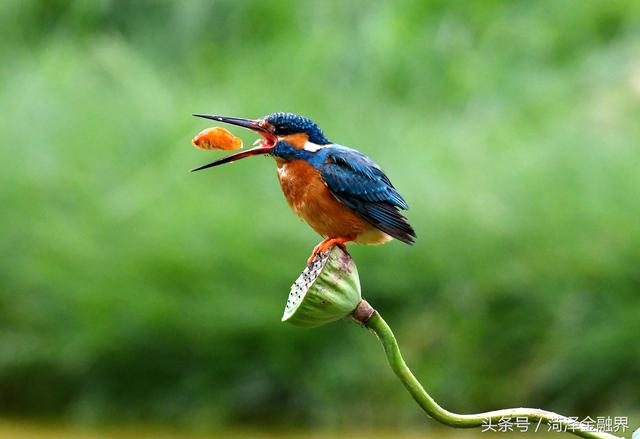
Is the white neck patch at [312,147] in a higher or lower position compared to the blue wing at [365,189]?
higher

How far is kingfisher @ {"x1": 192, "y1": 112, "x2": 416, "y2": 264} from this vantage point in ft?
6.43

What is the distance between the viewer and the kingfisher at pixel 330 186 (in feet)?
6.43

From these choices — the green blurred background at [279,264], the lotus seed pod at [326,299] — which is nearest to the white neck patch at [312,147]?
the lotus seed pod at [326,299]

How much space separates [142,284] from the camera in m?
6.40

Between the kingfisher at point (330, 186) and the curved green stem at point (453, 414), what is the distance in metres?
0.54

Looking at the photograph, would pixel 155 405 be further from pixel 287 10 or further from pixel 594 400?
pixel 287 10

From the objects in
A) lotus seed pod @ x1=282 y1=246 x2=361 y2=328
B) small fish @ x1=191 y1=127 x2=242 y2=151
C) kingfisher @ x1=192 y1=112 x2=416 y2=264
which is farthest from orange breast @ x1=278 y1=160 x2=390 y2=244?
lotus seed pod @ x1=282 y1=246 x2=361 y2=328

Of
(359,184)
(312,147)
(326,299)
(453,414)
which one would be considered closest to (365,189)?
(359,184)

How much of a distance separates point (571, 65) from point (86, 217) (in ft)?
12.1

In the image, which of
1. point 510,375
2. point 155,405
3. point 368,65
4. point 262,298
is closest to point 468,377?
point 510,375

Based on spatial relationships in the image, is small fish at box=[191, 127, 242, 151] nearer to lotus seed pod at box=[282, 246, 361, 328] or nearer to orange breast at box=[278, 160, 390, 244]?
orange breast at box=[278, 160, 390, 244]

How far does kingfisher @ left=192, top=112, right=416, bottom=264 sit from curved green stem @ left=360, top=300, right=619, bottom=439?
545 mm

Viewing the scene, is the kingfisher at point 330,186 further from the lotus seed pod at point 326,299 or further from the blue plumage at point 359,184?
the lotus seed pod at point 326,299

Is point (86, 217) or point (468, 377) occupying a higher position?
point (86, 217)
